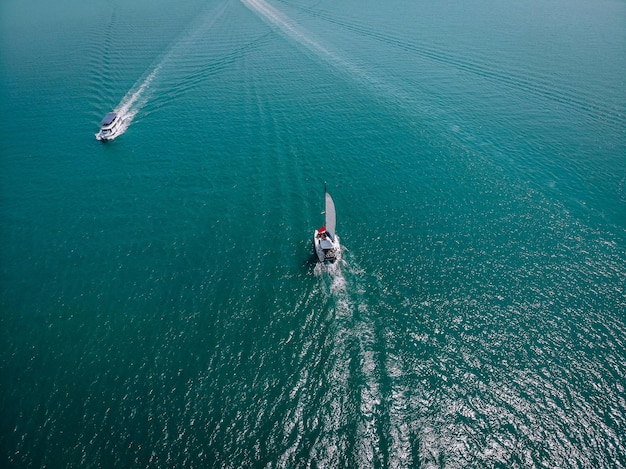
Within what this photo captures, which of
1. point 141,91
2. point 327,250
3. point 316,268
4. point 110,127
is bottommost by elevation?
point 316,268

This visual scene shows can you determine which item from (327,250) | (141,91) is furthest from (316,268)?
(141,91)

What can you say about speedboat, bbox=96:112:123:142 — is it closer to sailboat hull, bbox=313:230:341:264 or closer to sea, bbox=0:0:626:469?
sea, bbox=0:0:626:469

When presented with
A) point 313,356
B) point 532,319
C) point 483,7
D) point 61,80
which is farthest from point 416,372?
point 483,7

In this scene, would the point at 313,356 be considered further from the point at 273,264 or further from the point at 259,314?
Answer: the point at 273,264

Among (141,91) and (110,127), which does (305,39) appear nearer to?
(141,91)

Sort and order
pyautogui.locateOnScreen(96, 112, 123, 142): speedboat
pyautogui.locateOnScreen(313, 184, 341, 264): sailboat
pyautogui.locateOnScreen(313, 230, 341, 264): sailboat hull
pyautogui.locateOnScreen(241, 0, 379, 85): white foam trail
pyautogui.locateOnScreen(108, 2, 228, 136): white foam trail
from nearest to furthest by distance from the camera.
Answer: pyautogui.locateOnScreen(313, 230, 341, 264): sailboat hull, pyautogui.locateOnScreen(313, 184, 341, 264): sailboat, pyautogui.locateOnScreen(96, 112, 123, 142): speedboat, pyautogui.locateOnScreen(108, 2, 228, 136): white foam trail, pyautogui.locateOnScreen(241, 0, 379, 85): white foam trail

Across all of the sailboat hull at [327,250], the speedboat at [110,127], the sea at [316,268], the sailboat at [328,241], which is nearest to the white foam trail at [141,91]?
the speedboat at [110,127]

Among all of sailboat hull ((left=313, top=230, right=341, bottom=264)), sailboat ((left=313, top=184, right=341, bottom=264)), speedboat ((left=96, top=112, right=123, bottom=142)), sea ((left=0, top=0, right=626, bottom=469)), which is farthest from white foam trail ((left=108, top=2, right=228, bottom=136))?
sailboat hull ((left=313, top=230, right=341, bottom=264))
